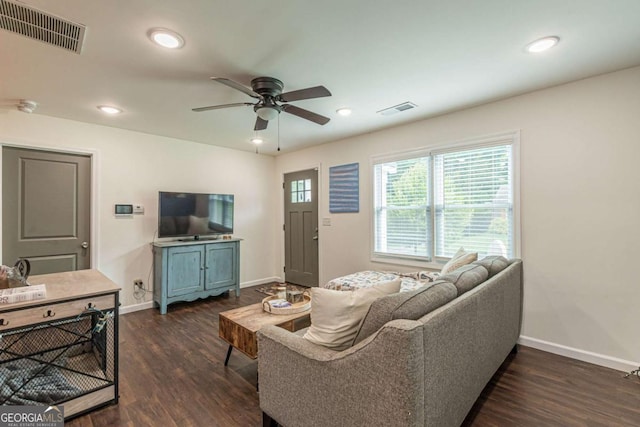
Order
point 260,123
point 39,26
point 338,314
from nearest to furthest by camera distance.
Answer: point 338,314, point 39,26, point 260,123

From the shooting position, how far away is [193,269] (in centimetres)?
416

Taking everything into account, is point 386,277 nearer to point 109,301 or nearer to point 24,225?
point 109,301

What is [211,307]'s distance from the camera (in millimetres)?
4141

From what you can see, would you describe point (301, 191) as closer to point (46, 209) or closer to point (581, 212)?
point (46, 209)

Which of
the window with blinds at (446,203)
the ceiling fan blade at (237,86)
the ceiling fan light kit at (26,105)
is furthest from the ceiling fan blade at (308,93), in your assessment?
the ceiling fan light kit at (26,105)

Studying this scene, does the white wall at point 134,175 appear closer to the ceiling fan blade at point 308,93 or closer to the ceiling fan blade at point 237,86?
the ceiling fan blade at point 237,86

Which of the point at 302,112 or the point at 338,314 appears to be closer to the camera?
the point at 338,314

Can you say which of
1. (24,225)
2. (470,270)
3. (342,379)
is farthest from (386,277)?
(24,225)

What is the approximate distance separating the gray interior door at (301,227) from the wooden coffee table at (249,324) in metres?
2.55

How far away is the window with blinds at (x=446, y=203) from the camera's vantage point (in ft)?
10.1

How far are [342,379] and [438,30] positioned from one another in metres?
2.16

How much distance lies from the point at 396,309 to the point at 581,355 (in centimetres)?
254

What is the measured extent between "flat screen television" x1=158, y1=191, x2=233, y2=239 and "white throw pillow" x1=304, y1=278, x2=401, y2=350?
3.33m

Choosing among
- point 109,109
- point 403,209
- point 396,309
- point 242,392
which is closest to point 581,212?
point 403,209
